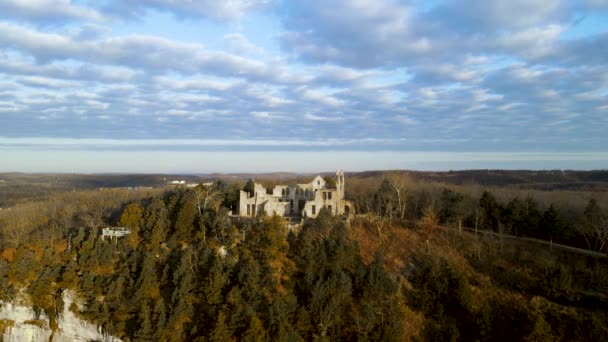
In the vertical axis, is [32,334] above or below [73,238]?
below

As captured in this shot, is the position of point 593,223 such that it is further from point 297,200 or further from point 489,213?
point 297,200

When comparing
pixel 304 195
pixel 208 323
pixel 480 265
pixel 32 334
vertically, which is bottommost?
pixel 32 334

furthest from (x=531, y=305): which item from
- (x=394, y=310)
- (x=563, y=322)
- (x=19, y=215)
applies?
(x=19, y=215)

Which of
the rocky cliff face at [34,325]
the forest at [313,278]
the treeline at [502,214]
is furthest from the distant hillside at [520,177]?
the rocky cliff face at [34,325]

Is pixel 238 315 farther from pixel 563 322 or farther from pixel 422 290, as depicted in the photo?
pixel 563 322

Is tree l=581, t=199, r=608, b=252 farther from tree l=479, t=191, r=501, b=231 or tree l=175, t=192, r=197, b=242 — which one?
tree l=175, t=192, r=197, b=242

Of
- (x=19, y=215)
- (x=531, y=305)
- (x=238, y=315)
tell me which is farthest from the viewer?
(x=19, y=215)

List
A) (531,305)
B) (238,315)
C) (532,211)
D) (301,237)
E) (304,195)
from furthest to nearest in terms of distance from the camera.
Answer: (304,195)
(532,211)
(301,237)
(531,305)
(238,315)

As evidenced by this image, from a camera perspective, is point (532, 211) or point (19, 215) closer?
point (532, 211)
